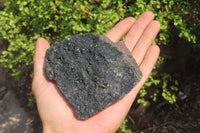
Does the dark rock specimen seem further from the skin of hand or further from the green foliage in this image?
the green foliage

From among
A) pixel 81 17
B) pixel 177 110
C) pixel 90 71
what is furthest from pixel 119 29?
pixel 177 110

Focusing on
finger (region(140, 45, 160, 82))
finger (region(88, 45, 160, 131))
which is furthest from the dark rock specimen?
finger (region(140, 45, 160, 82))

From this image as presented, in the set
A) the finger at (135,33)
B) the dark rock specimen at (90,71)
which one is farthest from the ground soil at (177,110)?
the dark rock specimen at (90,71)

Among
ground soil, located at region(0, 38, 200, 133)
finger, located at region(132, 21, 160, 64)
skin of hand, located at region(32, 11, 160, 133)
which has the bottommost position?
ground soil, located at region(0, 38, 200, 133)

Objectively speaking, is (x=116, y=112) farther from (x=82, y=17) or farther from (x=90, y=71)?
(x=82, y=17)

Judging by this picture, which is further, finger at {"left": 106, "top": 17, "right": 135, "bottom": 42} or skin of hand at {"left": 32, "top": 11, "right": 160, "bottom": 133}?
finger at {"left": 106, "top": 17, "right": 135, "bottom": 42}

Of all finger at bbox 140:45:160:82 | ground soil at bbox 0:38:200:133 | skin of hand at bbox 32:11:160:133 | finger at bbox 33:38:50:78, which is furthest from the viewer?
ground soil at bbox 0:38:200:133

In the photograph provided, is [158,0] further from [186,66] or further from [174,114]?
[174,114]
